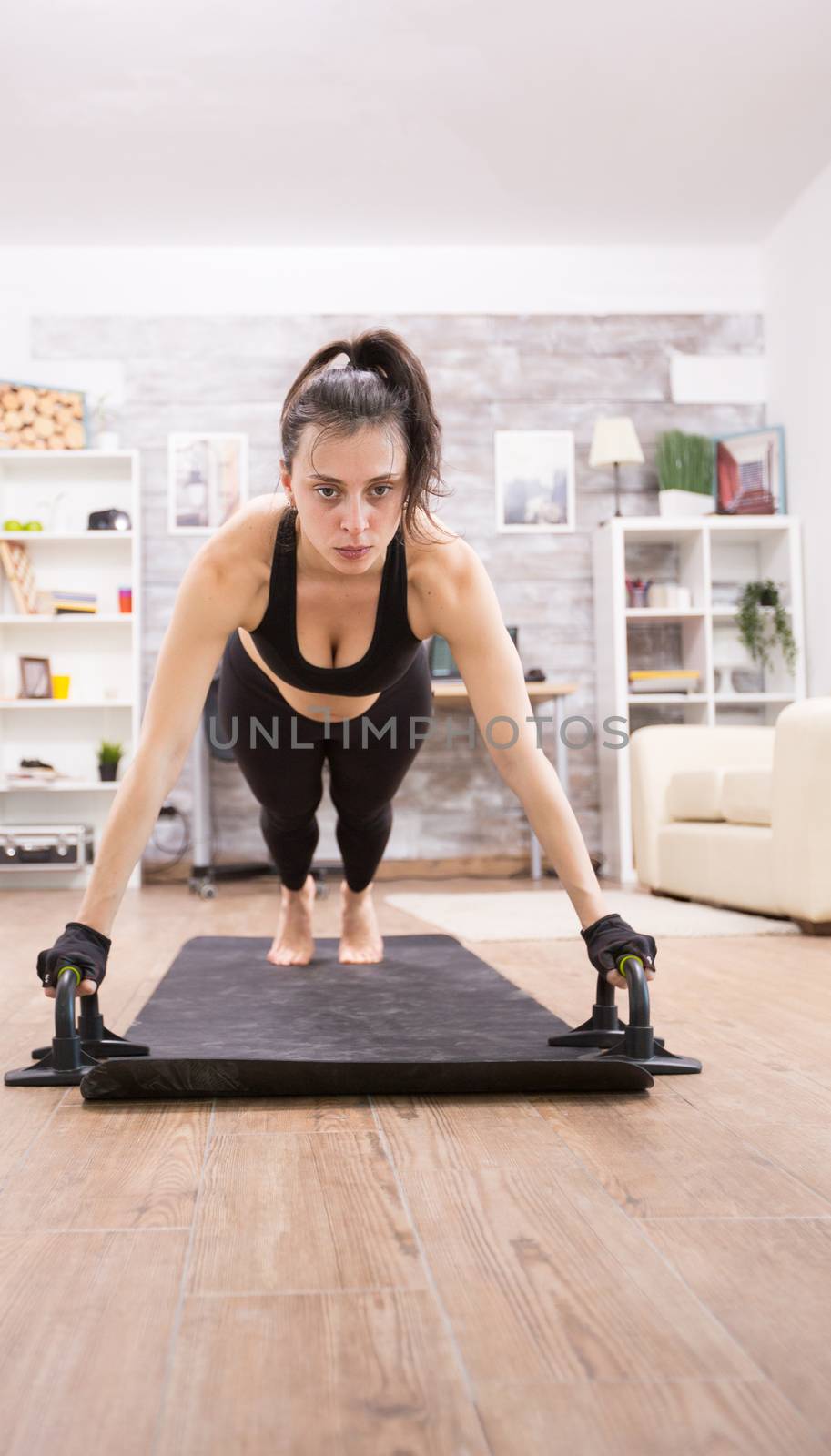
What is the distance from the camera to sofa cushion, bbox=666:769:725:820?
12.3ft

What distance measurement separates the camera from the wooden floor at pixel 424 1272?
66 cm

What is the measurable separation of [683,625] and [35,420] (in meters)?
3.01

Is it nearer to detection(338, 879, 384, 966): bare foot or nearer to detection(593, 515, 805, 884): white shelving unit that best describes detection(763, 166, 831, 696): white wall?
detection(593, 515, 805, 884): white shelving unit

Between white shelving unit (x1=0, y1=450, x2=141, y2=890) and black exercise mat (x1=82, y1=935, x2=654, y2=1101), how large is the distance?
3.09 metres

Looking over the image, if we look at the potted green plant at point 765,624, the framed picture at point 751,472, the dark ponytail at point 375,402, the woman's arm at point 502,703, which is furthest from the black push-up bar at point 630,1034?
the framed picture at point 751,472

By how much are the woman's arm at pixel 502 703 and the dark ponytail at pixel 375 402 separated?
0.12 metres

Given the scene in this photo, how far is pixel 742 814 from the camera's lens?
3531 millimetres

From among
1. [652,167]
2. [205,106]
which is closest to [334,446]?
[205,106]

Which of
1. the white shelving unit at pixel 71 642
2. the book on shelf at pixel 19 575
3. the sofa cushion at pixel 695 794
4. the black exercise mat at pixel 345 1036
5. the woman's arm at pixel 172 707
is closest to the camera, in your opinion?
the black exercise mat at pixel 345 1036

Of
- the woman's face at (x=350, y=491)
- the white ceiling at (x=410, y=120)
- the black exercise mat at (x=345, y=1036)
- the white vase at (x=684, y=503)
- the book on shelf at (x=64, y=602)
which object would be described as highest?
the white ceiling at (x=410, y=120)

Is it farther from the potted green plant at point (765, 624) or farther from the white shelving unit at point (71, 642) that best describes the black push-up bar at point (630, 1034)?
the white shelving unit at point (71, 642)

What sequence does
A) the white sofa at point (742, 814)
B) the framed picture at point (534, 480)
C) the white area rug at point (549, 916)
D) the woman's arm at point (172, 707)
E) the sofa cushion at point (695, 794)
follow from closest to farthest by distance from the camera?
1. the woman's arm at point (172, 707)
2. the white sofa at point (742, 814)
3. the white area rug at point (549, 916)
4. the sofa cushion at point (695, 794)
5. the framed picture at point (534, 480)

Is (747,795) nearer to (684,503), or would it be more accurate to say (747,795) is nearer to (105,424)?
(684,503)

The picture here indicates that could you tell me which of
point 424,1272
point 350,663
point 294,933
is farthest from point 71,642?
point 424,1272
